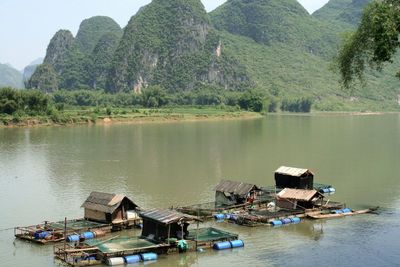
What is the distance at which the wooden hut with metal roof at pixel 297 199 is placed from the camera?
90.6ft

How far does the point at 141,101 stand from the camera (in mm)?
128000

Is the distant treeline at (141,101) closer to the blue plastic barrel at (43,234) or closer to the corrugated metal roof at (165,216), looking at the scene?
the blue plastic barrel at (43,234)

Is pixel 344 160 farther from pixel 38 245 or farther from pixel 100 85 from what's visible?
pixel 100 85

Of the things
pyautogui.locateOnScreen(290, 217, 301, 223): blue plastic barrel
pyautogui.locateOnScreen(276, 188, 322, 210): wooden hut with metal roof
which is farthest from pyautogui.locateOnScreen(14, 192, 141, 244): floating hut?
pyautogui.locateOnScreen(276, 188, 322, 210): wooden hut with metal roof

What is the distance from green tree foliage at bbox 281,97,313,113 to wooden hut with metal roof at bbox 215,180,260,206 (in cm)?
12752

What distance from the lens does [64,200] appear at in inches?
1204

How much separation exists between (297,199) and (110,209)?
9491 mm

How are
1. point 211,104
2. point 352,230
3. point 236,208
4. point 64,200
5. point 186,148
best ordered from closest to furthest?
point 352,230 < point 236,208 < point 64,200 < point 186,148 < point 211,104

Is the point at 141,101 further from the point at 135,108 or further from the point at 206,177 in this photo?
the point at 206,177

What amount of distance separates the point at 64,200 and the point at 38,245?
865cm

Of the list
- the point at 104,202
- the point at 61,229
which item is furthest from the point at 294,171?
the point at 61,229

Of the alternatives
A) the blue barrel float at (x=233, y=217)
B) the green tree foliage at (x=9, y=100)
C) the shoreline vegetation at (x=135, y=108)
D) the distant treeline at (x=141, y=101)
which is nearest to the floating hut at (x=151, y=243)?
the blue barrel float at (x=233, y=217)

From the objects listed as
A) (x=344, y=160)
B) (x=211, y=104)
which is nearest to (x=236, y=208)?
(x=344, y=160)

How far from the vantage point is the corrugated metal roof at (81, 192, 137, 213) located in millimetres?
24234
